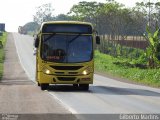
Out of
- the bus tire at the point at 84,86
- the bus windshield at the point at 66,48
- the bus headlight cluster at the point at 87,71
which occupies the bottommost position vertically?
the bus tire at the point at 84,86

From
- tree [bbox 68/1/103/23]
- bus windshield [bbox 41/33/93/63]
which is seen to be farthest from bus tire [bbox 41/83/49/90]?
tree [bbox 68/1/103/23]

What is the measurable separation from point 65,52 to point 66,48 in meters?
0.19

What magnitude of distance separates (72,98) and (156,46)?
68.4 ft

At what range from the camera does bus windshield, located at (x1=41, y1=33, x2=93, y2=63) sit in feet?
74.3

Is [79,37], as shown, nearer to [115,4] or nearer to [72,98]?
[72,98]

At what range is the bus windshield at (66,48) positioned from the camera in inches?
891

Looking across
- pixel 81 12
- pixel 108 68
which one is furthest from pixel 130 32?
pixel 108 68

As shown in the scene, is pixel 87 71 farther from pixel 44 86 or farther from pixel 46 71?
pixel 44 86

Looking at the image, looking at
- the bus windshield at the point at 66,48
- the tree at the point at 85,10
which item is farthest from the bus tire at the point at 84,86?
the tree at the point at 85,10

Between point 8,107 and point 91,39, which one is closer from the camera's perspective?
point 8,107

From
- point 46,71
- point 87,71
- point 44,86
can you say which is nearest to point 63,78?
point 46,71

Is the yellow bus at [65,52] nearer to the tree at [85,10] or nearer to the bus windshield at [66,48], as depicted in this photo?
the bus windshield at [66,48]

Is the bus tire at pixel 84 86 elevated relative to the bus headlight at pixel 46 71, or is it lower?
lower

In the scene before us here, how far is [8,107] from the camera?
16.3m
